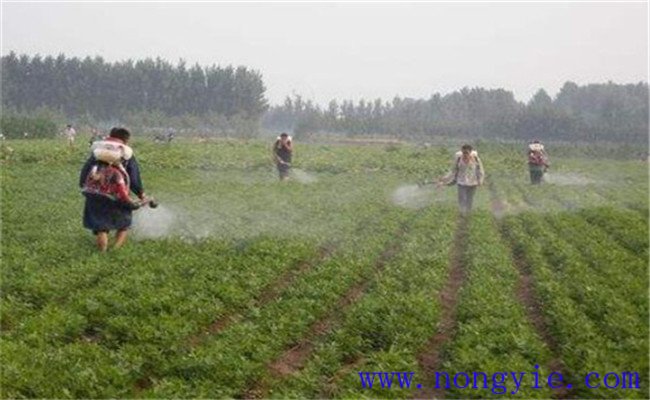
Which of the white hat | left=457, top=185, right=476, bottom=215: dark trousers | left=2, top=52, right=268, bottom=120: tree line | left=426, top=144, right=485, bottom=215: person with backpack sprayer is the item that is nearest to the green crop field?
left=457, top=185, right=476, bottom=215: dark trousers

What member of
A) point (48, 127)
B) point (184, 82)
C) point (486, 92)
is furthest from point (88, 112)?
point (486, 92)

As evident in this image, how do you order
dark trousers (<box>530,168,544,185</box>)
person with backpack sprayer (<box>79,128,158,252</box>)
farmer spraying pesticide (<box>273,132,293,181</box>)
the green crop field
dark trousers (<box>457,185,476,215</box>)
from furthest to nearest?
dark trousers (<box>530,168,544,185</box>) → farmer spraying pesticide (<box>273,132,293,181</box>) → dark trousers (<box>457,185,476,215</box>) → person with backpack sprayer (<box>79,128,158,252</box>) → the green crop field

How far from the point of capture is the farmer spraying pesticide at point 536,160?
95.7ft

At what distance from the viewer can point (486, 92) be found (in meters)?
173

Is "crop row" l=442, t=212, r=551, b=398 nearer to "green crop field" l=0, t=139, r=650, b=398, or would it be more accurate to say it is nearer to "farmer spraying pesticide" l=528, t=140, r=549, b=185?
"green crop field" l=0, t=139, r=650, b=398

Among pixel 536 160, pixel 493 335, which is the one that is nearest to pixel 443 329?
pixel 493 335

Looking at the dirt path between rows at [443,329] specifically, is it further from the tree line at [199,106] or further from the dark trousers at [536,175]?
the tree line at [199,106]

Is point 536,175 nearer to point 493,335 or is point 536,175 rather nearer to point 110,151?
point 110,151

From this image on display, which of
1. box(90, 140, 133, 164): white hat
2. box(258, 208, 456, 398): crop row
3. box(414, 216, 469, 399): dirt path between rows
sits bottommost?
box(414, 216, 469, 399): dirt path between rows

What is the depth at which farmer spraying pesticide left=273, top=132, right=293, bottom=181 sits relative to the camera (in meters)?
26.8

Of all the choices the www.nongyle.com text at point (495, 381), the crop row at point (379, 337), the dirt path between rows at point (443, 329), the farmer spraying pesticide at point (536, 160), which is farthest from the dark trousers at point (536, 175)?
the www.nongyle.com text at point (495, 381)

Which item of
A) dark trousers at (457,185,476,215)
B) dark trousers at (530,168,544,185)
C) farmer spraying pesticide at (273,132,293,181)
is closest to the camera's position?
dark trousers at (457,185,476,215)

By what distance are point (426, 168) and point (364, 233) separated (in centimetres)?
2413

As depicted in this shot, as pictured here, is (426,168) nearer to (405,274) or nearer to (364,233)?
(364,233)
